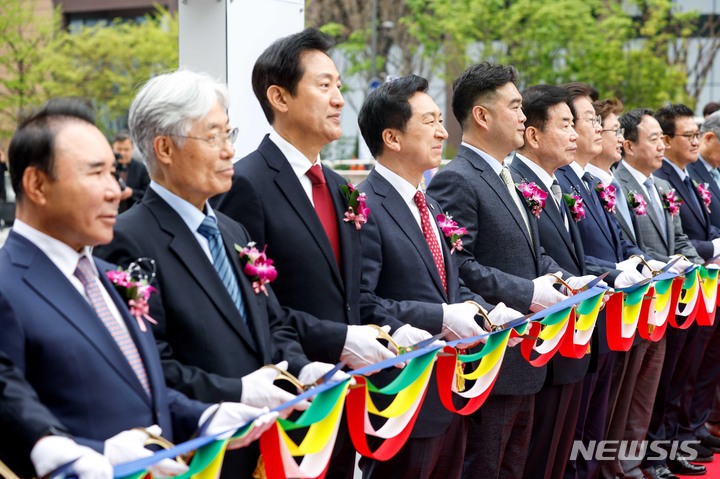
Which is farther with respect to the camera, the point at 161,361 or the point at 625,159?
the point at 625,159

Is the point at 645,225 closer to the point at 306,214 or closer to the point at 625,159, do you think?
the point at 625,159

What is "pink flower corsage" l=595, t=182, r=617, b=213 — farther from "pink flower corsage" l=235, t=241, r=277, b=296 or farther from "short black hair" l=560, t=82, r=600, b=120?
"pink flower corsage" l=235, t=241, r=277, b=296

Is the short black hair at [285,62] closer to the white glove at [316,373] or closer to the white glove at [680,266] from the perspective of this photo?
the white glove at [316,373]

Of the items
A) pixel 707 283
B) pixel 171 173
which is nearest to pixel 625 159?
pixel 707 283

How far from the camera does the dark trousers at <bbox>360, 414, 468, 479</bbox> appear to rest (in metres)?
4.26

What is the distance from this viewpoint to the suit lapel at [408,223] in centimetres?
444

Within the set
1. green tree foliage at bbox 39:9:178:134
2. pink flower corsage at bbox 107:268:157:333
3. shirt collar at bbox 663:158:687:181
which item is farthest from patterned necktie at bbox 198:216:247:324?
green tree foliage at bbox 39:9:178:134

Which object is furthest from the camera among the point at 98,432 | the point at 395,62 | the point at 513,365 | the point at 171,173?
the point at 395,62

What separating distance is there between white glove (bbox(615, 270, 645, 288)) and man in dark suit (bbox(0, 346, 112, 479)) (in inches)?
142

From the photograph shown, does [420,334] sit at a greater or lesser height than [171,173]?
lesser

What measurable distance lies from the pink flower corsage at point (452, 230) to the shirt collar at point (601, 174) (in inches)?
80.2

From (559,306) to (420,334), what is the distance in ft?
3.42

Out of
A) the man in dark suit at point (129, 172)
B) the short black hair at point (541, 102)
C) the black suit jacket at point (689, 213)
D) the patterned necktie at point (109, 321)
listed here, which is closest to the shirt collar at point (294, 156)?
the patterned necktie at point (109, 321)

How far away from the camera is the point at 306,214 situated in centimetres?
389
